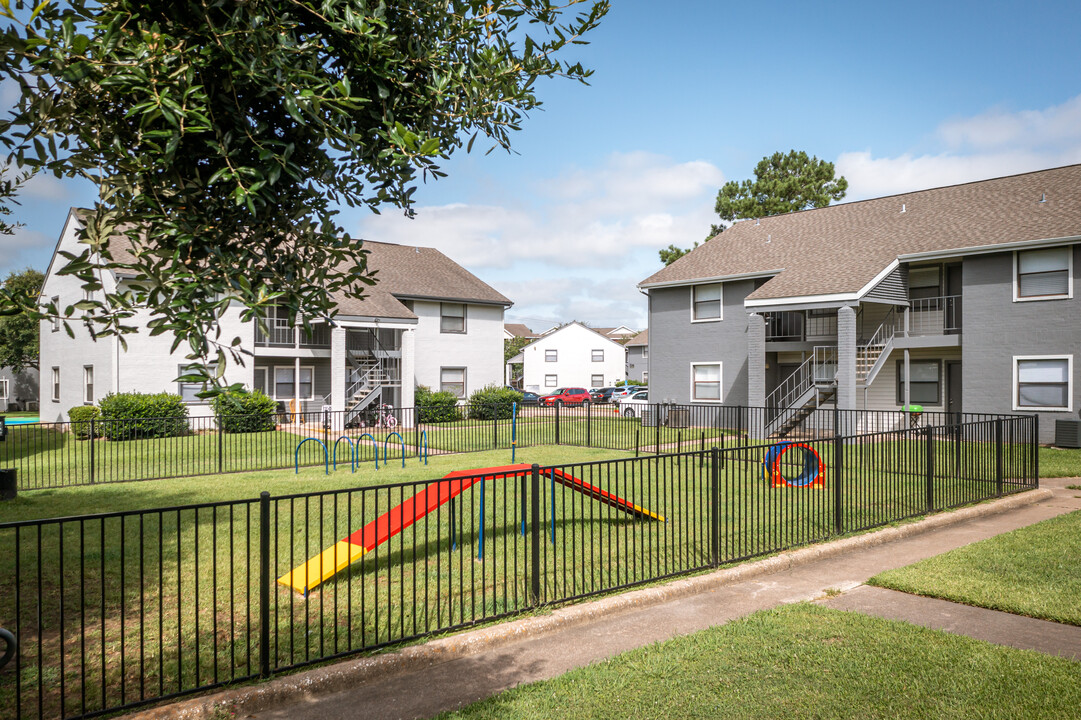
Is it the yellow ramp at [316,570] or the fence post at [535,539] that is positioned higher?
the fence post at [535,539]

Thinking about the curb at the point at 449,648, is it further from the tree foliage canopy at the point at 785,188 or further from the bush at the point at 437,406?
the tree foliage canopy at the point at 785,188

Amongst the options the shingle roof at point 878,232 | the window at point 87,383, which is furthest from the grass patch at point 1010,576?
the window at point 87,383

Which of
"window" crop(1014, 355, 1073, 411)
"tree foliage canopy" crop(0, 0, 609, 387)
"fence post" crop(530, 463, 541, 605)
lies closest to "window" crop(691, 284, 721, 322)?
"window" crop(1014, 355, 1073, 411)

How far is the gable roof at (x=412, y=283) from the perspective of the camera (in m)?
31.0

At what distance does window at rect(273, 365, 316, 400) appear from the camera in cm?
3025

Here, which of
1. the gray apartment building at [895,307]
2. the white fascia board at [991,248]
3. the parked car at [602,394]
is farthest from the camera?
the parked car at [602,394]

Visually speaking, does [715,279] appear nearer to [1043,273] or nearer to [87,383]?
[1043,273]

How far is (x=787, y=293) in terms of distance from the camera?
960 inches

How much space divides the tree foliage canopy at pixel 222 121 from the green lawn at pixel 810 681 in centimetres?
319

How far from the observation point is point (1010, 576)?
7.55m

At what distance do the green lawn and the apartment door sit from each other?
21.2m

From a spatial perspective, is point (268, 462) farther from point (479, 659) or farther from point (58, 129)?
point (58, 129)

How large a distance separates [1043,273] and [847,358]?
19.4ft

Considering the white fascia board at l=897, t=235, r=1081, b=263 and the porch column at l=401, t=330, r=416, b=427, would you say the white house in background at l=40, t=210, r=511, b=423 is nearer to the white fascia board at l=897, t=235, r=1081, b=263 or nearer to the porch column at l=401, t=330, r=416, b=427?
the porch column at l=401, t=330, r=416, b=427
